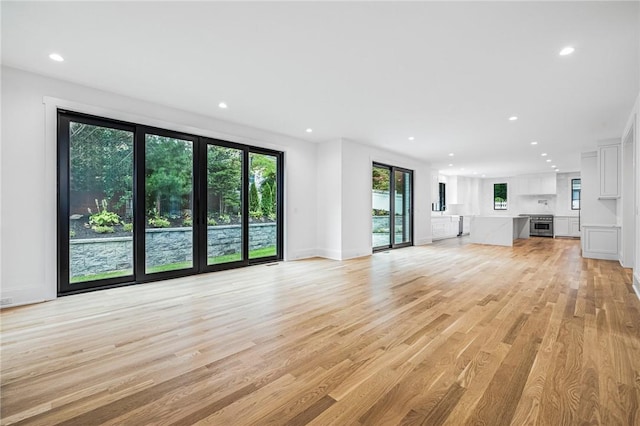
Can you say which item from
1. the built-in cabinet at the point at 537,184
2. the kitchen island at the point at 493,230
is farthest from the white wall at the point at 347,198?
the built-in cabinet at the point at 537,184

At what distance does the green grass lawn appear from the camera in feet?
13.6

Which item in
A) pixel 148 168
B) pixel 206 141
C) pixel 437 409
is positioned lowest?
pixel 437 409

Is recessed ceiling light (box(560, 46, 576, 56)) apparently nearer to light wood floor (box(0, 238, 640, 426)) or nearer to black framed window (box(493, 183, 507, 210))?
light wood floor (box(0, 238, 640, 426))

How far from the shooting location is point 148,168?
4621 mm

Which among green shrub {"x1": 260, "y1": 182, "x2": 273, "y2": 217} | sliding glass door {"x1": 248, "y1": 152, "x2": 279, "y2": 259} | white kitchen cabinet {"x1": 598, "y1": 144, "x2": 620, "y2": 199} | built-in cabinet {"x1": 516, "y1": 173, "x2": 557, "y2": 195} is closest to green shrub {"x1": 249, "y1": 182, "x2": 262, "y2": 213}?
sliding glass door {"x1": 248, "y1": 152, "x2": 279, "y2": 259}

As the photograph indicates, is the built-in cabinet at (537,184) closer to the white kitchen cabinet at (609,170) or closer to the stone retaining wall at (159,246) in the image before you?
the white kitchen cabinet at (609,170)

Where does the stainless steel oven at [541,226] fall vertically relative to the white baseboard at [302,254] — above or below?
above

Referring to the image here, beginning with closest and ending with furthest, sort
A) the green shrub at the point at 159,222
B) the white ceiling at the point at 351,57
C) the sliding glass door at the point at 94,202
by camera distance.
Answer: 1. the white ceiling at the point at 351,57
2. the sliding glass door at the point at 94,202
3. the green shrub at the point at 159,222

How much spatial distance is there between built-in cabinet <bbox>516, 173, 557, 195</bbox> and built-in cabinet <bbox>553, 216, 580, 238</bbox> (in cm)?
116

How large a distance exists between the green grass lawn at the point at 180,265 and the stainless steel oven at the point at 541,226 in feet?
38.3

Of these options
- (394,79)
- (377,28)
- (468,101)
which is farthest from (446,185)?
(377,28)

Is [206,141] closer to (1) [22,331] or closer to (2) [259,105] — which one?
(2) [259,105]

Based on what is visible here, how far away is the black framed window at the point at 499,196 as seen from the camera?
44.2ft

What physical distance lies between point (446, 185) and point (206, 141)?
35.9 feet
